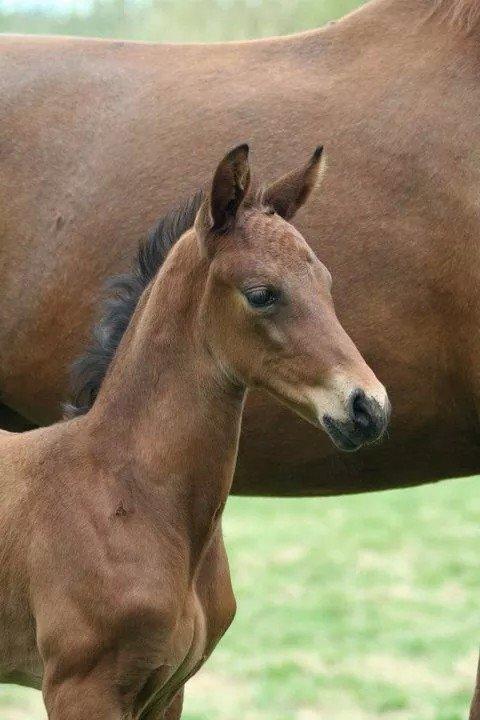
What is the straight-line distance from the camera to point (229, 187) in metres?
2.83

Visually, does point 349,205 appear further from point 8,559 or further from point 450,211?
point 8,559

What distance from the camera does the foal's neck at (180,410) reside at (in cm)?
295

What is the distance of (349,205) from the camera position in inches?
138

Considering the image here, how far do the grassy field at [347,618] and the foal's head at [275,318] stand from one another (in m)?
3.33

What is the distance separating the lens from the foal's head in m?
2.68

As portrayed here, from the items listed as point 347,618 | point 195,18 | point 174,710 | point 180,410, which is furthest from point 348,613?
point 195,18

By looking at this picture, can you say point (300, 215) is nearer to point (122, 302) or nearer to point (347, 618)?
point (122, 302)

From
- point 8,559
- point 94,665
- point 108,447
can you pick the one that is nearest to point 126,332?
point 108,447

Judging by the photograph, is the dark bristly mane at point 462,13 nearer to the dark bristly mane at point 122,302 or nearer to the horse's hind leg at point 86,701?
the dark bristly mane at point 122,302

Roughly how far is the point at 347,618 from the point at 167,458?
16.2ft

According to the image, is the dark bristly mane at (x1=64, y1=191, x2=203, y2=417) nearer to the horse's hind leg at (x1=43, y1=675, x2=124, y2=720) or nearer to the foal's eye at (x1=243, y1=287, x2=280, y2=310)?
the foal's eye at (x1=243, y1=287, x2=280, y2=310)

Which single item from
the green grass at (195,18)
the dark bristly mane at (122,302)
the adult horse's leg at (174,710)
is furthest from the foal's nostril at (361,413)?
the green grass at (195,18)

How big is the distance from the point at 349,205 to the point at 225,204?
0.76 m

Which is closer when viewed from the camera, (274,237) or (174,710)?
(274,237)
